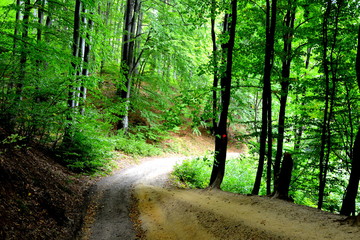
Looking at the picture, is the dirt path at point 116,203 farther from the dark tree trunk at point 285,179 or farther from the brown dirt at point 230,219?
the dark tree trunk at point 285,179

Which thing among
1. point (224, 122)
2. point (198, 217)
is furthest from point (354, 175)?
point (224, 122)

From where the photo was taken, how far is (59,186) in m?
7.88

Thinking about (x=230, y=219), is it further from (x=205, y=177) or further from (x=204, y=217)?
(x=205, y=177)

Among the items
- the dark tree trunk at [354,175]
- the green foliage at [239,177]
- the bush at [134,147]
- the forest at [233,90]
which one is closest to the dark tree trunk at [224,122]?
the forest at [233,90]

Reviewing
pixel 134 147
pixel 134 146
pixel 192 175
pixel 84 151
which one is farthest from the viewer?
pixel 134 146

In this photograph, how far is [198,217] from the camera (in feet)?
23.4

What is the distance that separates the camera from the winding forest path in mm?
5109

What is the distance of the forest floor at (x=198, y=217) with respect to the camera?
5.13 metres

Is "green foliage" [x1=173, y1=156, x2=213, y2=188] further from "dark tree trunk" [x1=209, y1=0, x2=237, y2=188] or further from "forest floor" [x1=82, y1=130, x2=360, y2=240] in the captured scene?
"dark tree trunk" [x1=209, y1=0, x2=237, y2=188]

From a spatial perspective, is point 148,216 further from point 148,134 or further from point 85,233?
point 148,134

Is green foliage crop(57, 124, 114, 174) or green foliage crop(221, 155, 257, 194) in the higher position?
green foliage crop(57, 124, 114, 174)

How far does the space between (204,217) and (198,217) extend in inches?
8.9

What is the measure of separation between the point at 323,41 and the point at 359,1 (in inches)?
60.8

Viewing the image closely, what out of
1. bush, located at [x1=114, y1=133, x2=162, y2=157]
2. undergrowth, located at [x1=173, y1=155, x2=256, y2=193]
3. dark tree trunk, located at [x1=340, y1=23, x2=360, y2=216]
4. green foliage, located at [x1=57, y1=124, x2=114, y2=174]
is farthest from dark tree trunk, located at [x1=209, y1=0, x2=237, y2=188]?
bush, located at [x1=114, y1=133, x2=162, y2=157]
